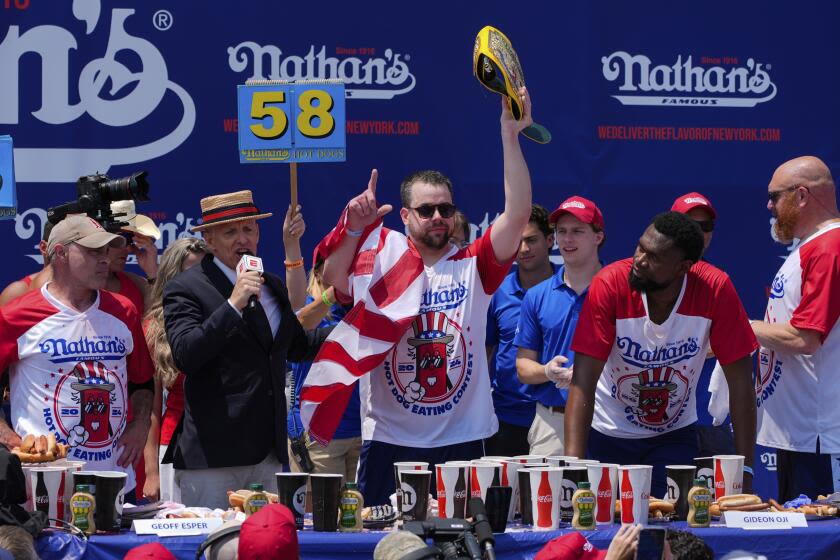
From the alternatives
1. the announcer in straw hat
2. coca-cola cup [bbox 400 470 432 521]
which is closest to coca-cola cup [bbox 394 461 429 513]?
coca-cola cup [bbox 400 470 432 521]

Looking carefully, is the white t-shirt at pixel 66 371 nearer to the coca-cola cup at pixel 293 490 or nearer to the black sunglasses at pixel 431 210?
the coca-cola cup at pixel 293 490

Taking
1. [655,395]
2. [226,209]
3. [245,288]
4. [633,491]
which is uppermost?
[226,209]

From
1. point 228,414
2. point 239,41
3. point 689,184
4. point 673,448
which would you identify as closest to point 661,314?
point 673,448

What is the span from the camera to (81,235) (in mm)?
4586

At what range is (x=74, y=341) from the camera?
4492 millimetres

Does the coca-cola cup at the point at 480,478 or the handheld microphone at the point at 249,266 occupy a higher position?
the handheld microphone at the point at 249,266

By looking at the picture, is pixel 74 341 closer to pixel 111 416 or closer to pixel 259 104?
pixel 111 416

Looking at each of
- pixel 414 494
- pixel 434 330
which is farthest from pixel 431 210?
pixel 414 494

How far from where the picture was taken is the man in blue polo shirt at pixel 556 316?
18.7 feet

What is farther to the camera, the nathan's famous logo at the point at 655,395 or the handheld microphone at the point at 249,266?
the nathan's famous logo at the point at 655,395

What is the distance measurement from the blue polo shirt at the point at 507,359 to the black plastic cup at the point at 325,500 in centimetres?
240

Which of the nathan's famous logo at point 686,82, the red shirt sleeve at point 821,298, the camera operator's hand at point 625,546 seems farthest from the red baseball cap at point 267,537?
the nathan's famous logo at point 686,82

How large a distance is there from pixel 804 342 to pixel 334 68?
2954 mm

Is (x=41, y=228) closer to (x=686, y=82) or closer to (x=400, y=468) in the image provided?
(x=400, y=468)
